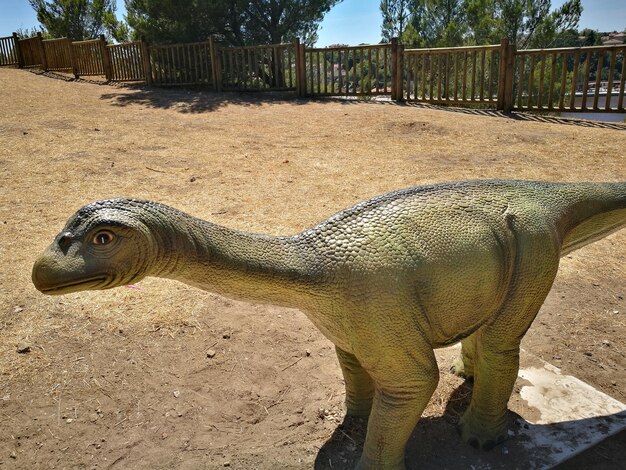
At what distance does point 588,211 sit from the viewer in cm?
289

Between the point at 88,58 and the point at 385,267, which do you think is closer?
the point at 385,267

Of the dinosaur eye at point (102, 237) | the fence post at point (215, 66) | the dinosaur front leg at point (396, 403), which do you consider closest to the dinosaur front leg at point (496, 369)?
the dinosaur front leg at point (396, 403)

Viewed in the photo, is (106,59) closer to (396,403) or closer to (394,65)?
(394,65)

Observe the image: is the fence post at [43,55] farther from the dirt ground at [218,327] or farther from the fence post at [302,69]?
the dirt ground at [218,327]

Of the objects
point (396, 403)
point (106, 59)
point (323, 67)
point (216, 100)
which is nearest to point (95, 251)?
point (396, 403)

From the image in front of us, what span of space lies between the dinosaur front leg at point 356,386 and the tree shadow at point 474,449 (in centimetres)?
8

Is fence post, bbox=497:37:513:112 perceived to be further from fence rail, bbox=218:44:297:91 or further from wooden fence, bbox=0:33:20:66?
wooden fence, bbox=0:33:20:66

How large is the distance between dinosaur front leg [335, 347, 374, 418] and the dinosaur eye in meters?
1.54

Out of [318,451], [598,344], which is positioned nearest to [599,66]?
[598,344]

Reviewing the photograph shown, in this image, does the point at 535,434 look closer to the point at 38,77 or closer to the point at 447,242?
the point at 447,242

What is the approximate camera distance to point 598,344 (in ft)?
13.9

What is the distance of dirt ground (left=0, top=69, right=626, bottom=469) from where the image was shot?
3209 mm

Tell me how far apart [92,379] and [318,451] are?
1.79 m

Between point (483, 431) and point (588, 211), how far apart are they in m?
1.38
